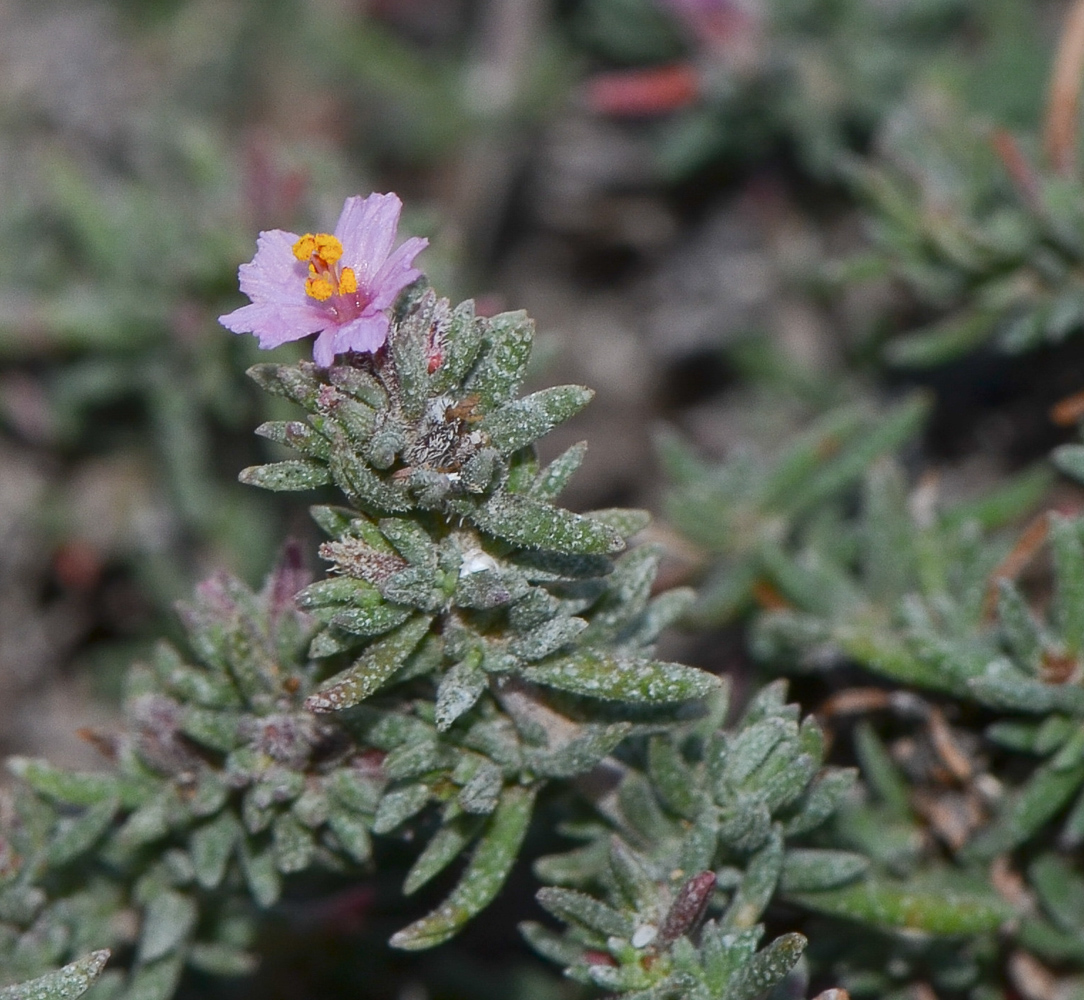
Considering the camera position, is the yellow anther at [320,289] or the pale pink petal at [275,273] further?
the pale pink petal at [275,273]

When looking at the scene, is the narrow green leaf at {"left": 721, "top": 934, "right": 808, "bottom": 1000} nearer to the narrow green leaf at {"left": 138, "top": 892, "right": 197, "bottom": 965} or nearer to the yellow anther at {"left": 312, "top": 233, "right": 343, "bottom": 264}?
the narrow green leaf at {"left": 138, "top": 892, "right": 197, "bottom": 965}

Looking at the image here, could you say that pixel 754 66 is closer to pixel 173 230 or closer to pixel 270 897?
pixel 173 230

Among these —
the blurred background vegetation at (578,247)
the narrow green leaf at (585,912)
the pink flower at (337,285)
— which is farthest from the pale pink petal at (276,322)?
the blurred background vegetation at (578,247)

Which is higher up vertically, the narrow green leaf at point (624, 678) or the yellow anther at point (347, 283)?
the yellow anther at point (347, 283)

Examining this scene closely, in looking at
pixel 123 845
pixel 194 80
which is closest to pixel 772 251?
pixel 194 80

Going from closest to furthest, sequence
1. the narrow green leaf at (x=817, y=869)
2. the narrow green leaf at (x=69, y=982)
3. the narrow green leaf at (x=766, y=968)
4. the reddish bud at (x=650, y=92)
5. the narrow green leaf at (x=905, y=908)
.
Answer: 1. the narrow green leaf at (x=766, y=968)
2. the narrow green leaf at (x=69, y=982)
3. the narrow green leaf at (x=817, y=869)
4. the narrow green leaf at (x=905, y=908)
5. the reddish bud at (x=650, y=92)

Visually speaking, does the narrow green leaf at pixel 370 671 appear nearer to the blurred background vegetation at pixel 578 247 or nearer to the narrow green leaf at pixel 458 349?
the narrow green leaf at pixel 458 349

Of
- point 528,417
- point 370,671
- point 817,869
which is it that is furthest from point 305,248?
point 817,869
